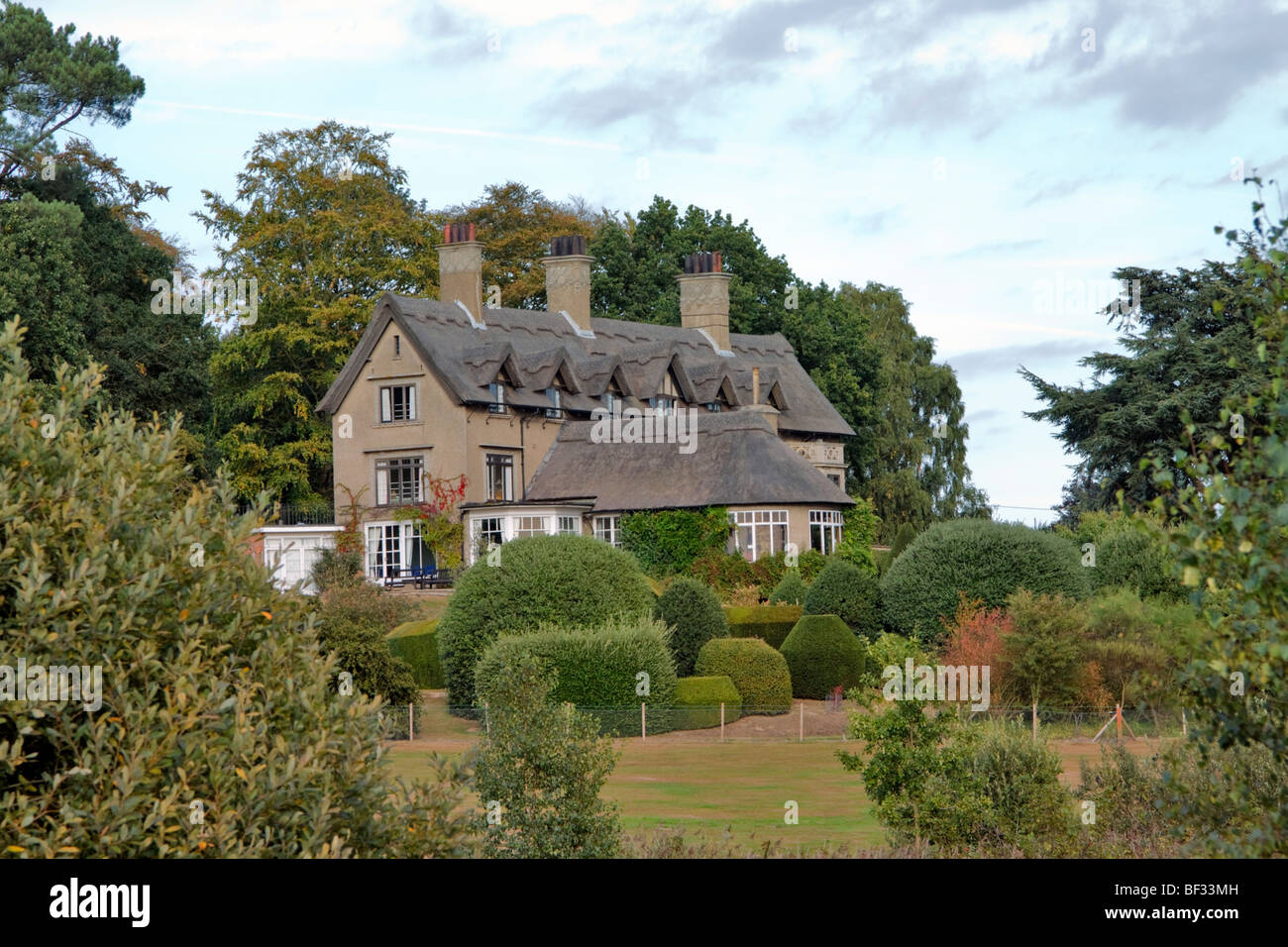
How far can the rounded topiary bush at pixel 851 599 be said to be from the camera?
38781 mm

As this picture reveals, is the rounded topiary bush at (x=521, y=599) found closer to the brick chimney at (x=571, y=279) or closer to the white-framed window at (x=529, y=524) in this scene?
the white-framed window at (x=529, y=524)

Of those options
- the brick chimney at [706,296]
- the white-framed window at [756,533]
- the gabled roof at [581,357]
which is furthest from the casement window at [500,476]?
the brick chimney at [706,296]

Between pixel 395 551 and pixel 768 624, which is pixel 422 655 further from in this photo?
pixel 395 551

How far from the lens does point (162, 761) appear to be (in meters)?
5.80

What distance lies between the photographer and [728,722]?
3216 cm

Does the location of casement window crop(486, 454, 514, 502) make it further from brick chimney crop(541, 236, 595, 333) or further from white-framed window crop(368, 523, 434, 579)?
brick chimney crop(541, 236, 595, 333)

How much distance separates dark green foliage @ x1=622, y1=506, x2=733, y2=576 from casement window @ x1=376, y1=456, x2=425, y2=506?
26.7ft

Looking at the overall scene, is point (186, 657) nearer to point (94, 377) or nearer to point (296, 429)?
point (94, 377)

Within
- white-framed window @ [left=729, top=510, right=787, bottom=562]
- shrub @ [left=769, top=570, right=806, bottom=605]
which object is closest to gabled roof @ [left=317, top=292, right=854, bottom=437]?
white-framed window @ [left=729, top=510, right=787, bottom=562]

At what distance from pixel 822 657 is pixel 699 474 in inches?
634

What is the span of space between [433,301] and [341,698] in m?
50.4

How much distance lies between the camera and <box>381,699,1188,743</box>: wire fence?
29.2 meters

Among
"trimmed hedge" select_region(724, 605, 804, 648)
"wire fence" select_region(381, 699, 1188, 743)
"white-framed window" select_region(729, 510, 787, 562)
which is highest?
"white-framed window" select_region(729, 510, 787, 562)

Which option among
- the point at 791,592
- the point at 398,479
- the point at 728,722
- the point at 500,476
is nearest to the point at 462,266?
the point at 500,476
